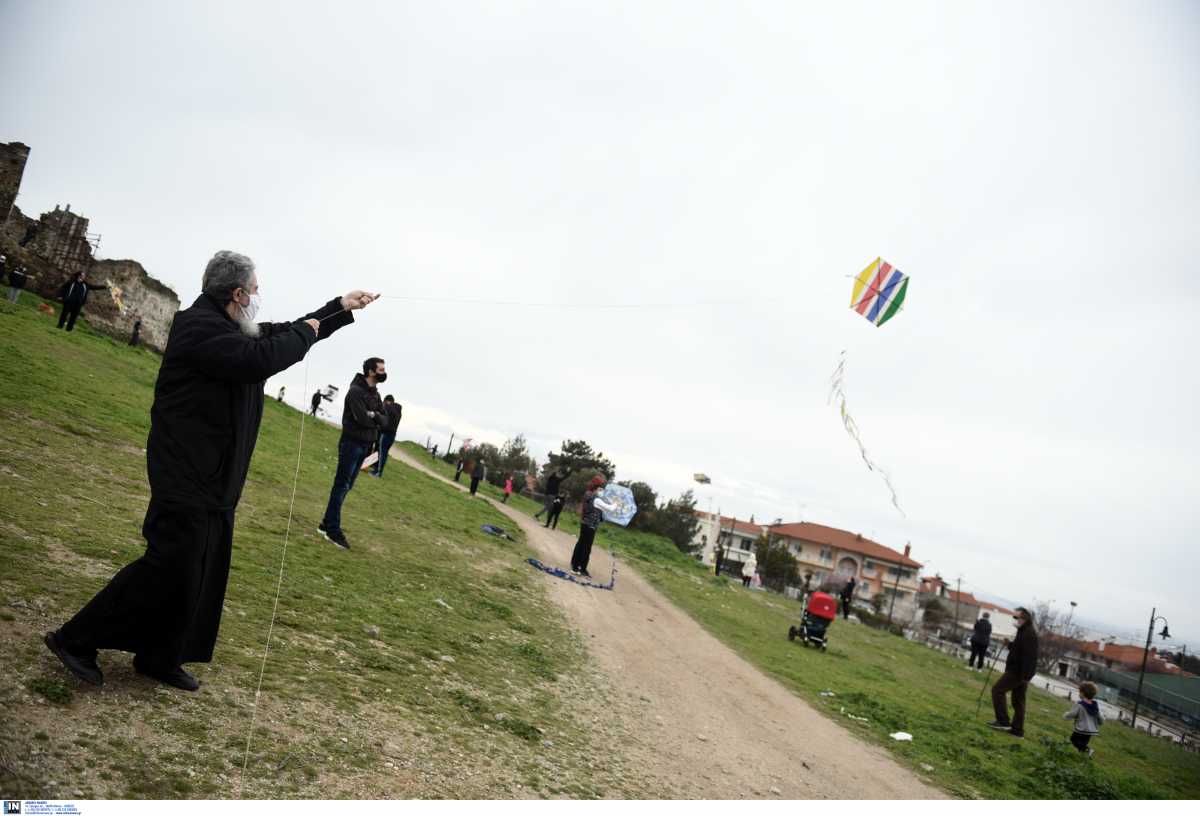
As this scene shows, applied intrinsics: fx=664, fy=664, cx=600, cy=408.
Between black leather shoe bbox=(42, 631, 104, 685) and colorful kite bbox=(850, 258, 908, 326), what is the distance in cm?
1182

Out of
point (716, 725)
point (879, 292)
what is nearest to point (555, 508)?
point (879, 292)

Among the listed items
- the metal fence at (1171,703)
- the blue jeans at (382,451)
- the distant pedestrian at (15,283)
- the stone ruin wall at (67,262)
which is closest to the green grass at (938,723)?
the blue jeans at (382,451)

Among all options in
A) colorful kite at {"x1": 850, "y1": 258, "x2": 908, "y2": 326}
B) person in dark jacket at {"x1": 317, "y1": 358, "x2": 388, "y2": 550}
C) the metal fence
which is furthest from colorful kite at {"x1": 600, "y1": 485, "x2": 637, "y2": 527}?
the metal fence

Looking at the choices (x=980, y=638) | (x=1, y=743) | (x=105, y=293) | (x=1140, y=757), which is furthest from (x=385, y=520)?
(x=105, y=293)

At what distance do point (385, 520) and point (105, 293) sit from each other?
77.4 feet

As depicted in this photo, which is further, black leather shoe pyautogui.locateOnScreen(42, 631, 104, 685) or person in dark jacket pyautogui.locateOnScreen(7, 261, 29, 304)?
person in dark jacket pyautogui.locateOnScreen(7, 261, 29, 304)

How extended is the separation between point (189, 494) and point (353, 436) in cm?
539

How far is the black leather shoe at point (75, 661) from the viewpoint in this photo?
3.14 metres

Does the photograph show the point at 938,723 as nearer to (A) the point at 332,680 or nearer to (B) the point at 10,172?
(A) the point at 332,680

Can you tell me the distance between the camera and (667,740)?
546 cm

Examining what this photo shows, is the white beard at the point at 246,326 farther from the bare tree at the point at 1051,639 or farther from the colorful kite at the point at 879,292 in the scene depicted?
the bare tree at the point at 1051,639

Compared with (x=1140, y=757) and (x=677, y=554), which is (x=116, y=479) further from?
(x=677, y=554)

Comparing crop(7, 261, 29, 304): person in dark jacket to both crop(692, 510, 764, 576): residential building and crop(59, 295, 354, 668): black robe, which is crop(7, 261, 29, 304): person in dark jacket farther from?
crop(692, 510, 764, 576): residential building

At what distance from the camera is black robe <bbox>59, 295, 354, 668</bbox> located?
329cm
